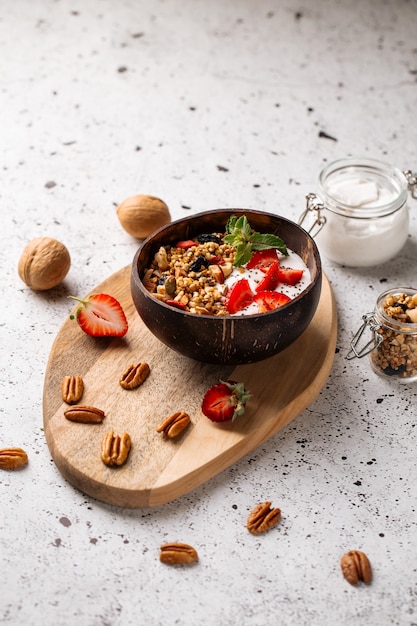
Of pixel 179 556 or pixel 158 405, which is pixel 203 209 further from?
pixel 179 556

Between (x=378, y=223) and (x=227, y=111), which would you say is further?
(x=227, y=111)

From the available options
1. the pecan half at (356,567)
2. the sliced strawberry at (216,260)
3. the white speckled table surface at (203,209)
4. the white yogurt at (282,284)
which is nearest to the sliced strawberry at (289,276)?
the white yogurt at (282,284)

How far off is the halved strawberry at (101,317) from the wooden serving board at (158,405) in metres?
0.02

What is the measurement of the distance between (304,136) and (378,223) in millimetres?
638

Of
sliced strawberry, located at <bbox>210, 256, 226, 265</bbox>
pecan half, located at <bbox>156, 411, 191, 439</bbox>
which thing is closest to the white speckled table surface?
pecan half, located at <bbox>156, 411, 191, 439</bbox>

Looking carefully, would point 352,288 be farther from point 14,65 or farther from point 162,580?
point 14,65

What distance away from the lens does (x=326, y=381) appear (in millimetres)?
1770

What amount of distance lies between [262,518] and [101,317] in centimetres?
59

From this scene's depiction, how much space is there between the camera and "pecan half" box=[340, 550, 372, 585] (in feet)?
4.55

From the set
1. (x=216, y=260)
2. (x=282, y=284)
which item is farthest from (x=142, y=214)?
(x=282, y=284)

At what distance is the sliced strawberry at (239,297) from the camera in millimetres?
1631

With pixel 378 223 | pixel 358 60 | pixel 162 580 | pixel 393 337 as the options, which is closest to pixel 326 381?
pixel 393 337

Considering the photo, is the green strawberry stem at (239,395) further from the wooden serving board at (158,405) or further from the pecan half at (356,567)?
the pecan half at (356,567)

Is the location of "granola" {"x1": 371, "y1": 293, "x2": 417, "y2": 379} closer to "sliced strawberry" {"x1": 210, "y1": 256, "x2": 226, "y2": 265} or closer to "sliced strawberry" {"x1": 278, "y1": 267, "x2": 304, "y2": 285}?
"sliced strawberry" {"x1": 278, "y1": 267, "x2": 304, "y2": 285}
